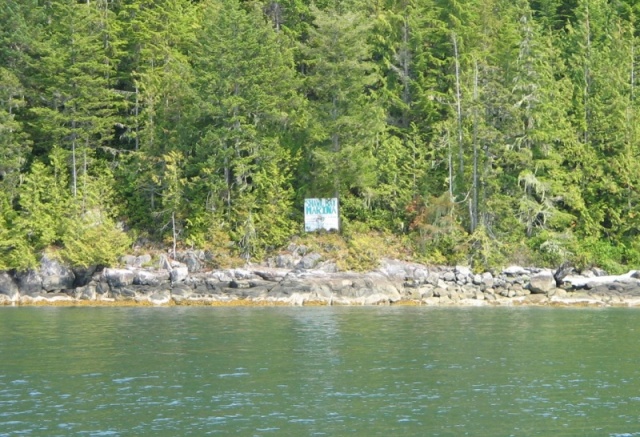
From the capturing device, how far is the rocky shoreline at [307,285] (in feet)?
→ 136

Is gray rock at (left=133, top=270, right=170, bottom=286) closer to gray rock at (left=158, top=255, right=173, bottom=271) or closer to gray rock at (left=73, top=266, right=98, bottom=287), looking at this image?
gray rock at (left=158, top=255, right=173, bottom=271)

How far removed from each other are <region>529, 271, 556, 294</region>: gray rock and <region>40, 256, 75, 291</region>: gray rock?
23.7 metres

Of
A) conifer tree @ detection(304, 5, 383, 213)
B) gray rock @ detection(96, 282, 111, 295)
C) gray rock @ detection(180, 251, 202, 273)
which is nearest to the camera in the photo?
gray rock @ detection(96, 282, 111, 295)

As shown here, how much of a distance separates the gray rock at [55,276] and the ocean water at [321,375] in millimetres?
8106

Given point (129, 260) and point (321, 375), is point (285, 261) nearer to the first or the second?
point (129, 260)

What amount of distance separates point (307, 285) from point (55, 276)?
13297mm

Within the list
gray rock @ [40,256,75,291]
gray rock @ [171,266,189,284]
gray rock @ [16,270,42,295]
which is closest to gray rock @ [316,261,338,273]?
gray rock @ [171,266,189,284]

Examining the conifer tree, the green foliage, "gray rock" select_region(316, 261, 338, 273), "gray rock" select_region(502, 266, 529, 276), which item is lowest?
"gray rock" select_region(502, 266, 529, 276)

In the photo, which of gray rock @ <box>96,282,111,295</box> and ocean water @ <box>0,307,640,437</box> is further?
gray rock @ <box>96,282,111,295</box>

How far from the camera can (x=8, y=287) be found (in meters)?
43.7

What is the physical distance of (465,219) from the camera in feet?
152

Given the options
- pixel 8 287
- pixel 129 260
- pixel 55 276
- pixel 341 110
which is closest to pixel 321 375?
A: pixel 129 260

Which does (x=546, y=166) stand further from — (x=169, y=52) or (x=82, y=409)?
(x=82, y=409)

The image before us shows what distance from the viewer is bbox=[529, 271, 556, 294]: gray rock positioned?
42.0m
